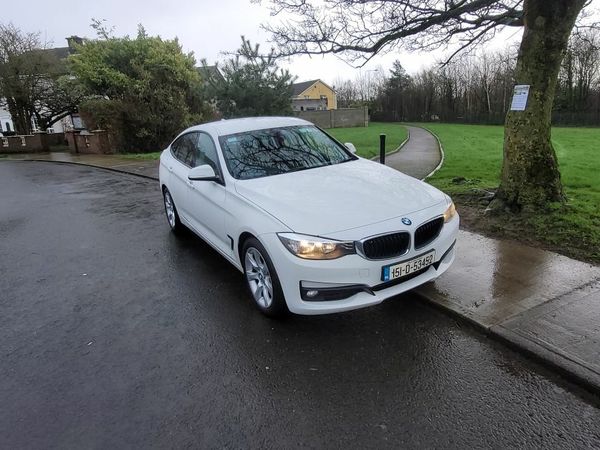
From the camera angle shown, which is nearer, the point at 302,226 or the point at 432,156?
the point at 302,226

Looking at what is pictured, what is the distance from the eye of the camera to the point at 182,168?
5379 millimetres

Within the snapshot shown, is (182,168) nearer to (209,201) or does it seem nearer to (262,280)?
(209,201)

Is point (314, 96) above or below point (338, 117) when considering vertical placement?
above

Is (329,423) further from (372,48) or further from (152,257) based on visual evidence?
(372,48)

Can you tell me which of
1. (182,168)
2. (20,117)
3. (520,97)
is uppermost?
(20,117)

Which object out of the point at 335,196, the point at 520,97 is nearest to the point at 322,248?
the point at 335,196

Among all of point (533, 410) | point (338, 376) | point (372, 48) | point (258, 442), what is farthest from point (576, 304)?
point (372, 48)

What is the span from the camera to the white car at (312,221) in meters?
3.12

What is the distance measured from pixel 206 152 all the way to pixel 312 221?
2.15 m

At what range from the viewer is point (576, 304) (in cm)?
348

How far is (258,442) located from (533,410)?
1.67 m

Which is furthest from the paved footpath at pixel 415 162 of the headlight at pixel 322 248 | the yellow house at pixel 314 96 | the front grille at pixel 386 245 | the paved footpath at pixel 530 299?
the yellow house at pixel 314 96

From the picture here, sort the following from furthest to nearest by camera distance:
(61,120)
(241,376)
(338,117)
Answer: (338,117), (61,120), (241,376)

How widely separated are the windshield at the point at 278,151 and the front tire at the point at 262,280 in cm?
86
